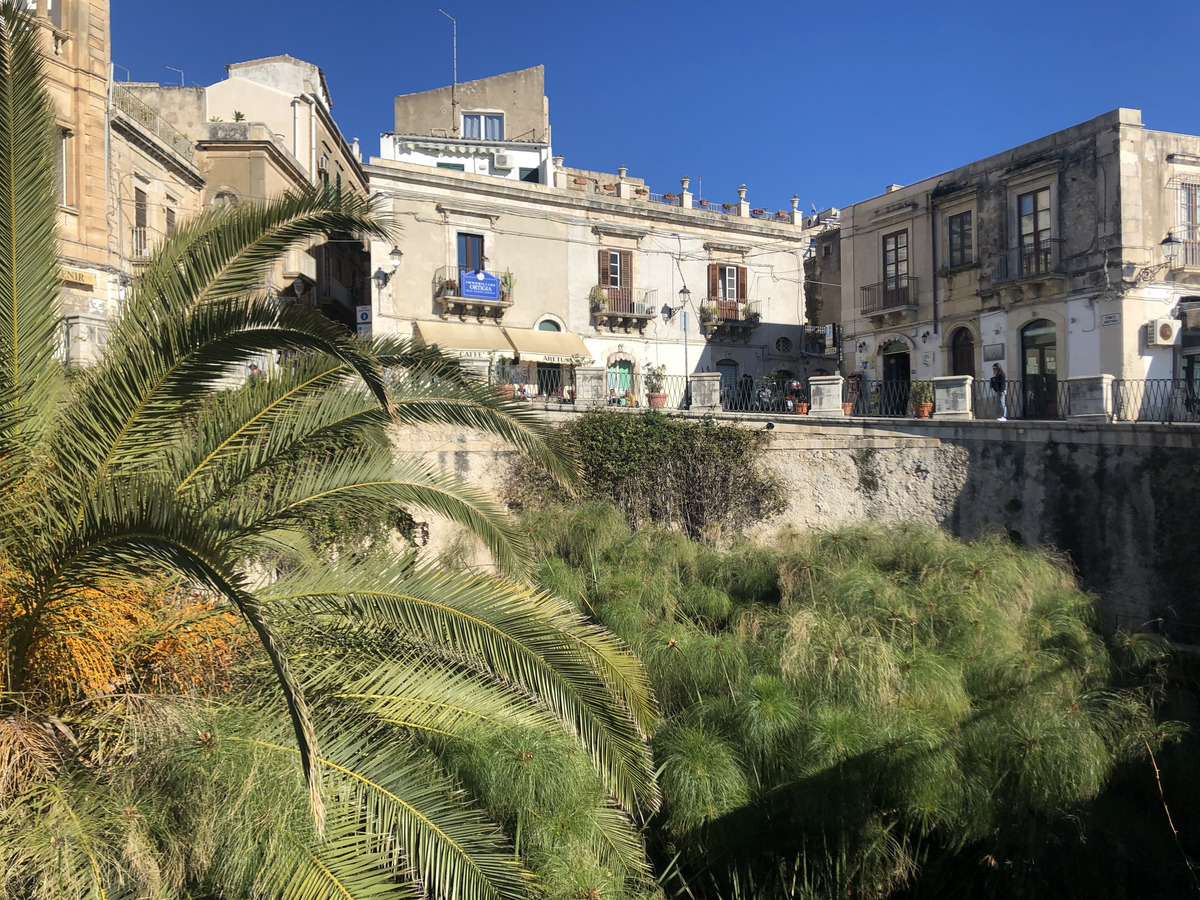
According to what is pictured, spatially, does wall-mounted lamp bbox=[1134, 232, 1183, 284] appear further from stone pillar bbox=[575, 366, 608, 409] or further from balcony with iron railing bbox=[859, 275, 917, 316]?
stone pillar bbox=[575, 366, 608, 409]

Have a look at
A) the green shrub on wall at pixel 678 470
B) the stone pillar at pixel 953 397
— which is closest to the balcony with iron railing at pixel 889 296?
the stone pillar at pixel 953 397

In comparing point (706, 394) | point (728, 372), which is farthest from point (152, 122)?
point (728, 372)

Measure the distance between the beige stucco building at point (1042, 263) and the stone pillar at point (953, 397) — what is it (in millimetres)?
1977

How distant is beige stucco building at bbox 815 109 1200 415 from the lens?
14.5m

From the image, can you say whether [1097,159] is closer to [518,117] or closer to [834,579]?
[834,579]

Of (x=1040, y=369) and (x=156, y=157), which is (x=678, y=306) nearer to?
(x=1040, y=369)

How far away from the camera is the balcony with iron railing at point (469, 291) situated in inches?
728

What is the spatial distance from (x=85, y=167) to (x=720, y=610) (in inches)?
478

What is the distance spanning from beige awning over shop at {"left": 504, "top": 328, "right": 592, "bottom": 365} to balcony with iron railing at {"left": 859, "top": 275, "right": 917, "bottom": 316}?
22.6 feet

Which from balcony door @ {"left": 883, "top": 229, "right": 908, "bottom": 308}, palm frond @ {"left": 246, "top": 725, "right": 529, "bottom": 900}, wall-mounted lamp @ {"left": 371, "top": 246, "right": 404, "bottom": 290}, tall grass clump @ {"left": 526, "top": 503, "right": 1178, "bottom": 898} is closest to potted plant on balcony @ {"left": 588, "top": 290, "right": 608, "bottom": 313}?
wall-mounted lamp @ {"left": 371, "top": 246, "right": 404, "bottom": 290}

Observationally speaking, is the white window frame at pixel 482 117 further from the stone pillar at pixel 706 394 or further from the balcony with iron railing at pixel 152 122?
the stone pillar at pixel 706 394

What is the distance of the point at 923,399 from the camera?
44.9 feet

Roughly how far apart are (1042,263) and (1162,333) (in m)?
2.52

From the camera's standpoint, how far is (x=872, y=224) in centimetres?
1928
